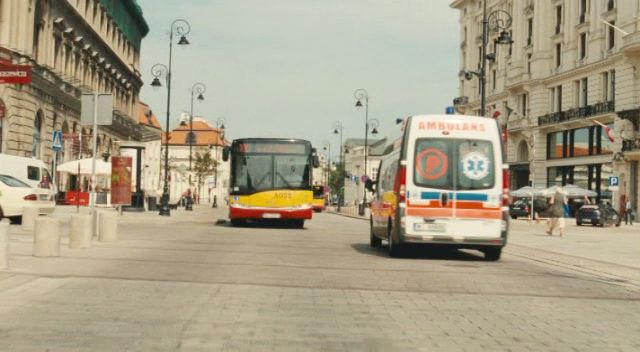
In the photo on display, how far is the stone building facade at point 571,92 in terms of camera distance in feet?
168

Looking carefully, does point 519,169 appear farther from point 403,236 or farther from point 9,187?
point 403,236

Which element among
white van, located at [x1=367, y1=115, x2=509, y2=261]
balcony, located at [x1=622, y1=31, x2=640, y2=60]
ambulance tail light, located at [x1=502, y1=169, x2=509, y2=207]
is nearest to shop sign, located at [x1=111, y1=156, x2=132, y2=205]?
white van, located at [x1=367, y1=115, x2=509, y2=261]

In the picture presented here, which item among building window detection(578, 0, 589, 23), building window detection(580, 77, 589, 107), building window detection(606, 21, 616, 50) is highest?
building window detection(578, 0, 589, 23)

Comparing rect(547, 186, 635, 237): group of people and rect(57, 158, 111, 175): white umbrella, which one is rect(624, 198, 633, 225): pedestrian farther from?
rect(57, 158, 111, 175): white umbrella

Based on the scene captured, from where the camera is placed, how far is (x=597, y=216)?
42688mm

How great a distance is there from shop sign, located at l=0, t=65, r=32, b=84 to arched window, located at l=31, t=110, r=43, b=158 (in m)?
32.3

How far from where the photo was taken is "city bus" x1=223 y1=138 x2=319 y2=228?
2673 centimetres

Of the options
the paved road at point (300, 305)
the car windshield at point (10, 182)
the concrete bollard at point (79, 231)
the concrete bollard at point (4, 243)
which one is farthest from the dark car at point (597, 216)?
the concrete bollard at point (4, 243)

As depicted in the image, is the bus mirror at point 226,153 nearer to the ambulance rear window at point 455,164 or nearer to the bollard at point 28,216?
the bollard at point 28,216

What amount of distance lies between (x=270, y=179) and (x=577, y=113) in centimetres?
3565

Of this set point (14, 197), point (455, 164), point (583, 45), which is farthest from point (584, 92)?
point (455, 164)

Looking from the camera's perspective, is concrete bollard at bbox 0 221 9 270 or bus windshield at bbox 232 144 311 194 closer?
concrete bollard at bbox 0 221 9 270

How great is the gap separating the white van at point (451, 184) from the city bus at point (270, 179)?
1162 centimetres

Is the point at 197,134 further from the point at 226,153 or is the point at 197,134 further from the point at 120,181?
the point at 226,153
